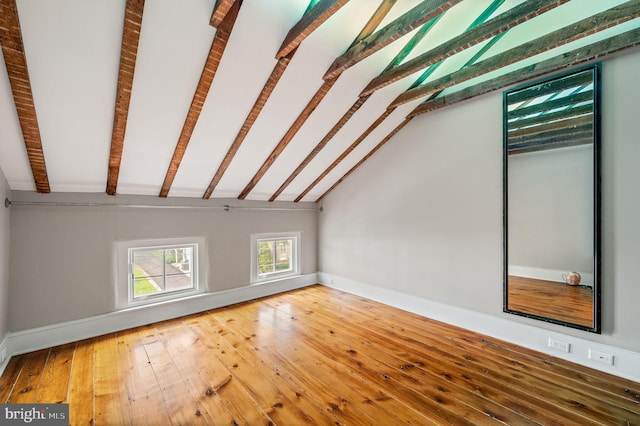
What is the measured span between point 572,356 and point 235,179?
14.5 ft

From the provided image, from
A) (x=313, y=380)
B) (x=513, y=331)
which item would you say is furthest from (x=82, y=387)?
(x=513, y=331)

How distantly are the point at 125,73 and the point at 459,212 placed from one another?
3813 millimetres

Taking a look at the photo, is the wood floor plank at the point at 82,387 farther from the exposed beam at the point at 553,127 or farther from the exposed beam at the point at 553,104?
the exposed beam at the point at 553,104

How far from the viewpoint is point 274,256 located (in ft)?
17.5

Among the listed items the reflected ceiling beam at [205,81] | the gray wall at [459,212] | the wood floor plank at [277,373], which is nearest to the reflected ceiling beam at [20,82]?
the reflected ceiling beam at [205,81]

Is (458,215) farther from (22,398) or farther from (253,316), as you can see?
(22,398)

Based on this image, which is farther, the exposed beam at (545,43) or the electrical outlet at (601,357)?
the electrical outlet at (601,357)

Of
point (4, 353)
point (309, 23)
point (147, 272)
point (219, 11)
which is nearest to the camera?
point (219, 11)

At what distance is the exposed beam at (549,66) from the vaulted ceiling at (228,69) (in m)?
0.01

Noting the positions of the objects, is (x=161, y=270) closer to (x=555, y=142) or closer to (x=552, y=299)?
(x=552, y=299)

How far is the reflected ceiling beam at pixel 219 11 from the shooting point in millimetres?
1838

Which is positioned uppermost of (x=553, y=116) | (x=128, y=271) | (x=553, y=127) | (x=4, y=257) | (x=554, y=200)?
(x=553, y=116)

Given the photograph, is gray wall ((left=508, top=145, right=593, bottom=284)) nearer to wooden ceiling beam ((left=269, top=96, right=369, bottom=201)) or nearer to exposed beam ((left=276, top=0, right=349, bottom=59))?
wooden ceiling beam ((left=269, top=96, right=369, bottom=201))

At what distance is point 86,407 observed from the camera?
2.09 meters
